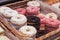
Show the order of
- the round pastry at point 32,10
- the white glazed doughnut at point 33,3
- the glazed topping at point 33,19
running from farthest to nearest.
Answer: the white glazed doughnut at point 33,3 → the round pastry at point 32,10 → the glazed topping at point 33,19

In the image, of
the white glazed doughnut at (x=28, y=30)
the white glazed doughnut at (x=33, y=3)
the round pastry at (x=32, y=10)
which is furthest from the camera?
the white glazed doughnut at (x=33, y=3)

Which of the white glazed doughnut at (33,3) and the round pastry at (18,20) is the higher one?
the white glazed doughnut at (33,3)

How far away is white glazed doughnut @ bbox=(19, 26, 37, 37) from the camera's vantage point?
3.98ft

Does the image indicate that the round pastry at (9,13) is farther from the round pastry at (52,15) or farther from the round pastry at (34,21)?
the round pastry at (52,15)

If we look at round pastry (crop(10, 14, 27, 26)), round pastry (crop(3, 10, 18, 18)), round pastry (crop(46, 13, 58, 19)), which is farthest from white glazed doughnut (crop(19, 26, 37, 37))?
round pastry (crop(46, 13, 58, 19))

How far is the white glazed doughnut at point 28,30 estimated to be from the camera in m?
1.21

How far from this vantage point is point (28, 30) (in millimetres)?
1252

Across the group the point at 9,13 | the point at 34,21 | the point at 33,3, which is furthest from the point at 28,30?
the point at 33,3

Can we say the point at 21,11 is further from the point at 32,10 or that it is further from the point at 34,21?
the point at 34,21

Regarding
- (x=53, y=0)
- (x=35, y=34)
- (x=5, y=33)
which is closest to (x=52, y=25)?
(x=35, y=34)

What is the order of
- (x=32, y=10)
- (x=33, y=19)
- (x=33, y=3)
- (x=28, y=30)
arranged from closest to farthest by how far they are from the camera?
1. (x=28, y=30)
2. (x=33, y=19)
3. (x=32, y=10)
4. (x=33, y=3)

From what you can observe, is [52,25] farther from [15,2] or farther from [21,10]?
[15,2]

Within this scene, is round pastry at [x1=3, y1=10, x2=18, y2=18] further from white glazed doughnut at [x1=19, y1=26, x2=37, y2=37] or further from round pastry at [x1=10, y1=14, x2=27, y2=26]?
white glazed doughnut at [x1=19, y1=26, x2=37, y2=37]

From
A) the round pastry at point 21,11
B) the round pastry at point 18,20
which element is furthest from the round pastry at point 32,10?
the round pastry at point 18,20
